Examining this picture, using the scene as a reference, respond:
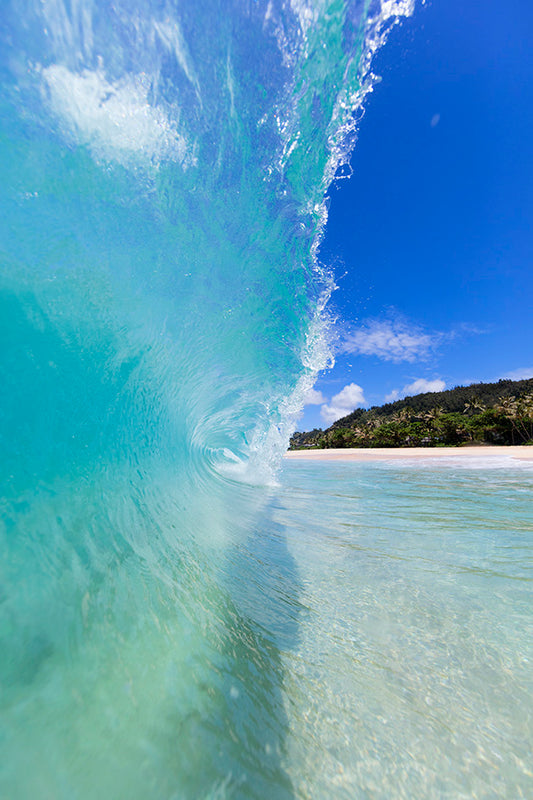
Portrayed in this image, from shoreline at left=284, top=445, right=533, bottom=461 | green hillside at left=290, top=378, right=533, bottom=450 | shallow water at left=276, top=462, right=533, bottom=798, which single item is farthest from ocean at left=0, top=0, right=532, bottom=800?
green hillside at left=290, top=378, right=533, bottom=450

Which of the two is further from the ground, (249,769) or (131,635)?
(131,635)

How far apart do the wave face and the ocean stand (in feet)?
0.06

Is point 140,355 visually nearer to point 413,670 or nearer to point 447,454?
point 413,670

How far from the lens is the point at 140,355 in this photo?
4613mm

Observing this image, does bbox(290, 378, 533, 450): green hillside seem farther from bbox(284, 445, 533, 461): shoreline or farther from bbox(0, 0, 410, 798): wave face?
bbox(0, 0, 410, 798): wave face

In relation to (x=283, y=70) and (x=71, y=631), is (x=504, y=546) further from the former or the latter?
(x=283, y=70)

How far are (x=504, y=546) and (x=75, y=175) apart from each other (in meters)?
6.06

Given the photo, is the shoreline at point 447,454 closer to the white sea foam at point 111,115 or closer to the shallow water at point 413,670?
the shallow water at point 413,670

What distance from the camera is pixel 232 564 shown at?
3268 mm

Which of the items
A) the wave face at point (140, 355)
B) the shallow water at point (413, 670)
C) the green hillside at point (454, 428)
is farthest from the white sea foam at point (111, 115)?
the green hillside at point (454, 428)

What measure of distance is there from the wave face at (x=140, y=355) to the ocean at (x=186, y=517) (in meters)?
0.02

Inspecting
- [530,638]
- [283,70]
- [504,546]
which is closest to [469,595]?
[530,638]

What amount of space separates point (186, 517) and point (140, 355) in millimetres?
2275

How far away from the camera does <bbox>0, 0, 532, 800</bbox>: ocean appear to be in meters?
1.34
